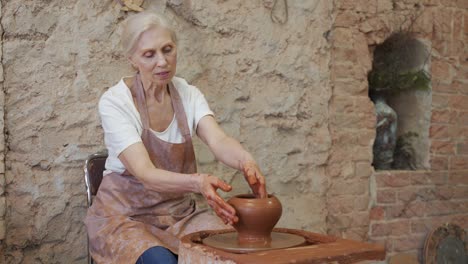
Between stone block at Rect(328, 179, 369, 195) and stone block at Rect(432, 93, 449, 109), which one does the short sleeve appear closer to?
stone block at Rect(328, 179, 369, 195)

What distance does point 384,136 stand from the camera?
12.6 ft

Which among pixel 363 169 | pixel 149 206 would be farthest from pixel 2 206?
pixel 363 169

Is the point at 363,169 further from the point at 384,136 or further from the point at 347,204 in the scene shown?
the point at 384,136

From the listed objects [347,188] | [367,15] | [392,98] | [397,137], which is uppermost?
[367,15]

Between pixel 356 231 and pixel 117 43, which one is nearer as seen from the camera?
pixel 117 43

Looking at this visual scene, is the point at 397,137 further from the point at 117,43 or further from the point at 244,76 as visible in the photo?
the point at 117,43

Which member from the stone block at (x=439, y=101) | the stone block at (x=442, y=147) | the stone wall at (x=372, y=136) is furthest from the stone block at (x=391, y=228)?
the stone block at (x=439, y=101)

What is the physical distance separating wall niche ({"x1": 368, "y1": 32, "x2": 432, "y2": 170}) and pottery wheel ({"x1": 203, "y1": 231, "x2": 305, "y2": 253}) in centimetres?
192

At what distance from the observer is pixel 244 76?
319 cm

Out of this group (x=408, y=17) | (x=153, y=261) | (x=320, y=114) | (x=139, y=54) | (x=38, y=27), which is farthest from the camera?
(x=408, y=17)

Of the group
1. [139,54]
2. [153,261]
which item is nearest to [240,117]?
[139,54]

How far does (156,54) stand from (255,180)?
2.11 feet

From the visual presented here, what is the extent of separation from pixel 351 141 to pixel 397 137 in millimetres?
669

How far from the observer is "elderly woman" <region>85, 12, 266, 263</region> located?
2195 millimetres
